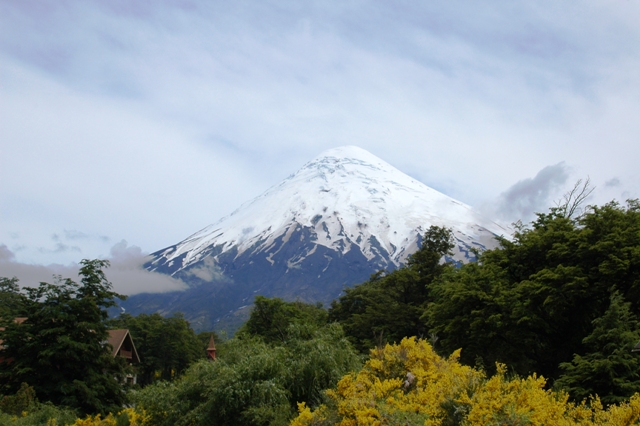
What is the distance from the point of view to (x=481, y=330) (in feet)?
78.4

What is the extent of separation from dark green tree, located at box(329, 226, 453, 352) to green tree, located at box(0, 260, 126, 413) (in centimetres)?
1467

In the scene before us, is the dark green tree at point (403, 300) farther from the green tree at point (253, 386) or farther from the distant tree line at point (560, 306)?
the green tree at point (253, 386)

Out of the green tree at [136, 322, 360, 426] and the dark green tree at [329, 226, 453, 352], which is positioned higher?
the dark green tree at [329, 226, 453, 352]

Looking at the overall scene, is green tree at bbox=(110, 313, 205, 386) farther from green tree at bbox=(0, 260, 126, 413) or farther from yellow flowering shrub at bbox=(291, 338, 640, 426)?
yellow flowering shrub at bbox=(291, 338, 640, 426)

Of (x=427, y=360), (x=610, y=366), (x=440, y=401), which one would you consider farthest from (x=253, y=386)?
(x=610, y=366)

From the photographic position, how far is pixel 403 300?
3844 centimetres

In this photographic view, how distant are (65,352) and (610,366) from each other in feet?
66.1

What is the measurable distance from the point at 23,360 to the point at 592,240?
23.4 metres

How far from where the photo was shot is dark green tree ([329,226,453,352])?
115 ft

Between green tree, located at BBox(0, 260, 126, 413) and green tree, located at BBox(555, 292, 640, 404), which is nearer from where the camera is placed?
green tree, located at BBox(555, 292, 640, 404)

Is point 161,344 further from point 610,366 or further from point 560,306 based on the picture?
point 610,366

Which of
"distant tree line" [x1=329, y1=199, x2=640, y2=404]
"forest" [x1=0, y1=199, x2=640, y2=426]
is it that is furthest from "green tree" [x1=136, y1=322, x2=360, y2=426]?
"distant tree line" [x1=329, y1=199, x2=640, y2=404]

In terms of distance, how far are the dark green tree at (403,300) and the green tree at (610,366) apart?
15.1 meters

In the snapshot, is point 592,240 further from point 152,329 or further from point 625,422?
point 152,329
